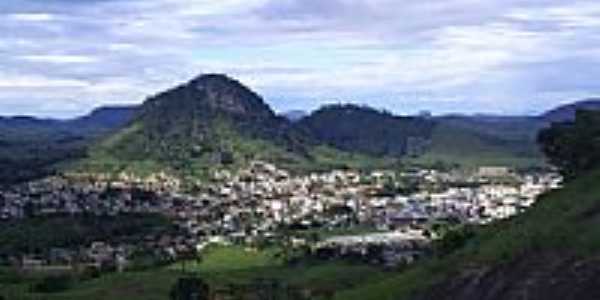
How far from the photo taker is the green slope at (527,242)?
201ft

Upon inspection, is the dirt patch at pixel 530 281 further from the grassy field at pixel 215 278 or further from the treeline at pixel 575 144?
the grassy field at pixel 215 278

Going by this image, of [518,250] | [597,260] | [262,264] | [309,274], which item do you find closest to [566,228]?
[518,250]

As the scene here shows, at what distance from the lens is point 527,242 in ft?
216

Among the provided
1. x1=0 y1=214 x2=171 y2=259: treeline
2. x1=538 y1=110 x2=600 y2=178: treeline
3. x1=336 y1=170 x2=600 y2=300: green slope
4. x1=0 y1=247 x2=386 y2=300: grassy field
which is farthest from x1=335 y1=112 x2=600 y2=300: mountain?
x1=0 y1=214 x2=171 y2=259: treeline

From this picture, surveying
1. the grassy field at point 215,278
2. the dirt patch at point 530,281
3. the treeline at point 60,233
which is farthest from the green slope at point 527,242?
the treeline at point 60,233

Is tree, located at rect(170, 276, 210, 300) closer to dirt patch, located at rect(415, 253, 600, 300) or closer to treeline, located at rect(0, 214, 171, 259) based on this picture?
dirt patch, located at rect(415, 253, 600, 300)

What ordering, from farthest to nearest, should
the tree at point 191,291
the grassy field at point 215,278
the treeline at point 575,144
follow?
the grassy field at point 215,278
the tree at point 191,291
the treeline at point 575,144

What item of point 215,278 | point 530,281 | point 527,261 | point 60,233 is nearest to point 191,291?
point 215,278

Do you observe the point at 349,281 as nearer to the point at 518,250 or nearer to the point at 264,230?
the point at 518,250

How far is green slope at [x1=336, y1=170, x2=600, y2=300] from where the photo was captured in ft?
201

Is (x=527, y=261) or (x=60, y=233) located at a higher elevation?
(x=527, y=261)

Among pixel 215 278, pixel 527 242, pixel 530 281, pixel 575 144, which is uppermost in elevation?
pixel 575 144

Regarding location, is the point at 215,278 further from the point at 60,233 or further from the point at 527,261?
the point at 527,261

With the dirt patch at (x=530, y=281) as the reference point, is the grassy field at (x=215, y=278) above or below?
below
